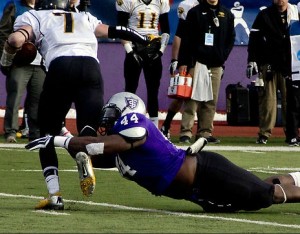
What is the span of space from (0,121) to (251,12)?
4.63 meters

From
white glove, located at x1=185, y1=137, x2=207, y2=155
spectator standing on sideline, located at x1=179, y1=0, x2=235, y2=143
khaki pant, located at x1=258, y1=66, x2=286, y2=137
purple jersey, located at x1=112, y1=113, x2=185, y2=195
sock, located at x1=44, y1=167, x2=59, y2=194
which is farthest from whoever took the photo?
khaki pant, located at x1=258, y1=66, x2=286, y2=137

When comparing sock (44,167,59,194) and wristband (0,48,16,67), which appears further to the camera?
wristband (0,48,16,67)

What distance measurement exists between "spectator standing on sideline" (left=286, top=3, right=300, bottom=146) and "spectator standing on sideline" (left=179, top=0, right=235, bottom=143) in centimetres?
86

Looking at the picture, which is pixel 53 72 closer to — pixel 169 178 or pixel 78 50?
pixel 78 50

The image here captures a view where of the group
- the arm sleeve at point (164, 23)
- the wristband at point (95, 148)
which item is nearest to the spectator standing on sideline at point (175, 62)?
the arm sleeve at point (164, 23)

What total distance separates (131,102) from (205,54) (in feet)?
26.4

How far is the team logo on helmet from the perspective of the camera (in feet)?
31.5

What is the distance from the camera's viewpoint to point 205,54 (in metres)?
17.6

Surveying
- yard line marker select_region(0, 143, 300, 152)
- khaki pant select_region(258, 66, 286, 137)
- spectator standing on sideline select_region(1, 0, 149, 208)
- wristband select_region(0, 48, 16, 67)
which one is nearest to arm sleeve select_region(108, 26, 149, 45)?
spectator standing on sideline select_region(1, 0, 149, 208)

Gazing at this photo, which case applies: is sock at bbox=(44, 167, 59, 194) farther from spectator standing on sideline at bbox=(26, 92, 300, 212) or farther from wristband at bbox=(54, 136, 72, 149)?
wristband at bbox=(54, 136, 72, 149)

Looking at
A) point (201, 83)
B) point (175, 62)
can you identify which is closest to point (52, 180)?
point (201, 83)

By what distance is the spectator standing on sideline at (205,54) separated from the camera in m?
17.5

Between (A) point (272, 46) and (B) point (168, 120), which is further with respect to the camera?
(B) point (168, 120)

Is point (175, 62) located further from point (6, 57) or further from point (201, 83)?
point (6, 57)
